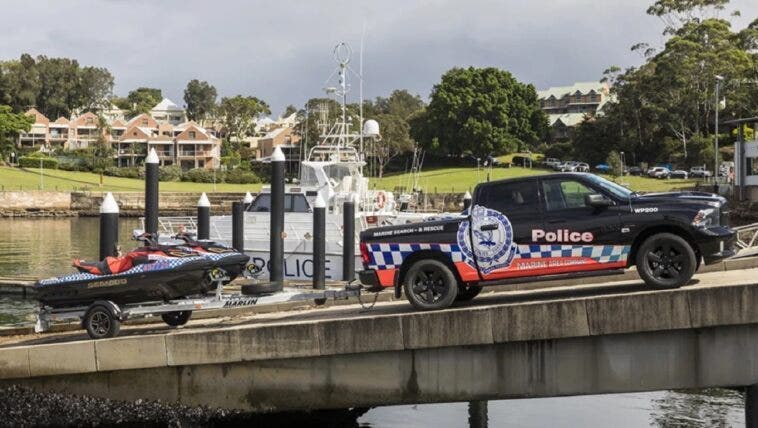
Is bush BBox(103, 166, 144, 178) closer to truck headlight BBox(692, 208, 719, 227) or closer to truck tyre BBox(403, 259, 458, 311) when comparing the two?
truck tyre BBox(403, 259, 458, 311)

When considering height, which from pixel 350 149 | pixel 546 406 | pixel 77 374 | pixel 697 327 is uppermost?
pixel 350 149

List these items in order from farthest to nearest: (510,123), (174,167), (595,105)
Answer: (595,105) → (174,167) → (510,123)

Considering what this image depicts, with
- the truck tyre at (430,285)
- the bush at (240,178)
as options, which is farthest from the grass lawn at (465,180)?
the truck tyre at (430,285)

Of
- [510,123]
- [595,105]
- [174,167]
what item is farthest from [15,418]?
[595,105]

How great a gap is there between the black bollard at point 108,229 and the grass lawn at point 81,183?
84.0 meters

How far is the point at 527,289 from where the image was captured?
16359 millimetres

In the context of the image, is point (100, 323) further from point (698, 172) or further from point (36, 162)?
point (36, 162)

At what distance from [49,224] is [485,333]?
74.4 m

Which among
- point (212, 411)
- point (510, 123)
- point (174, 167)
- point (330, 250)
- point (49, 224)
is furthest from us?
point (174, 167)

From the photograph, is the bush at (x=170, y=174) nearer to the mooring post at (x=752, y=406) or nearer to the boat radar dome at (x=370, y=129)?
the boat radar dome at (x=370, y=129)

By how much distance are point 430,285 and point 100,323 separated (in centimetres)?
493

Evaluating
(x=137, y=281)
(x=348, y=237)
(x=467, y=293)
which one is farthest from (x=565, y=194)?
(x=348, y=237)

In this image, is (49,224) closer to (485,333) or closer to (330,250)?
(330,250)

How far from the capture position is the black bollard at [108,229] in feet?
54.3
